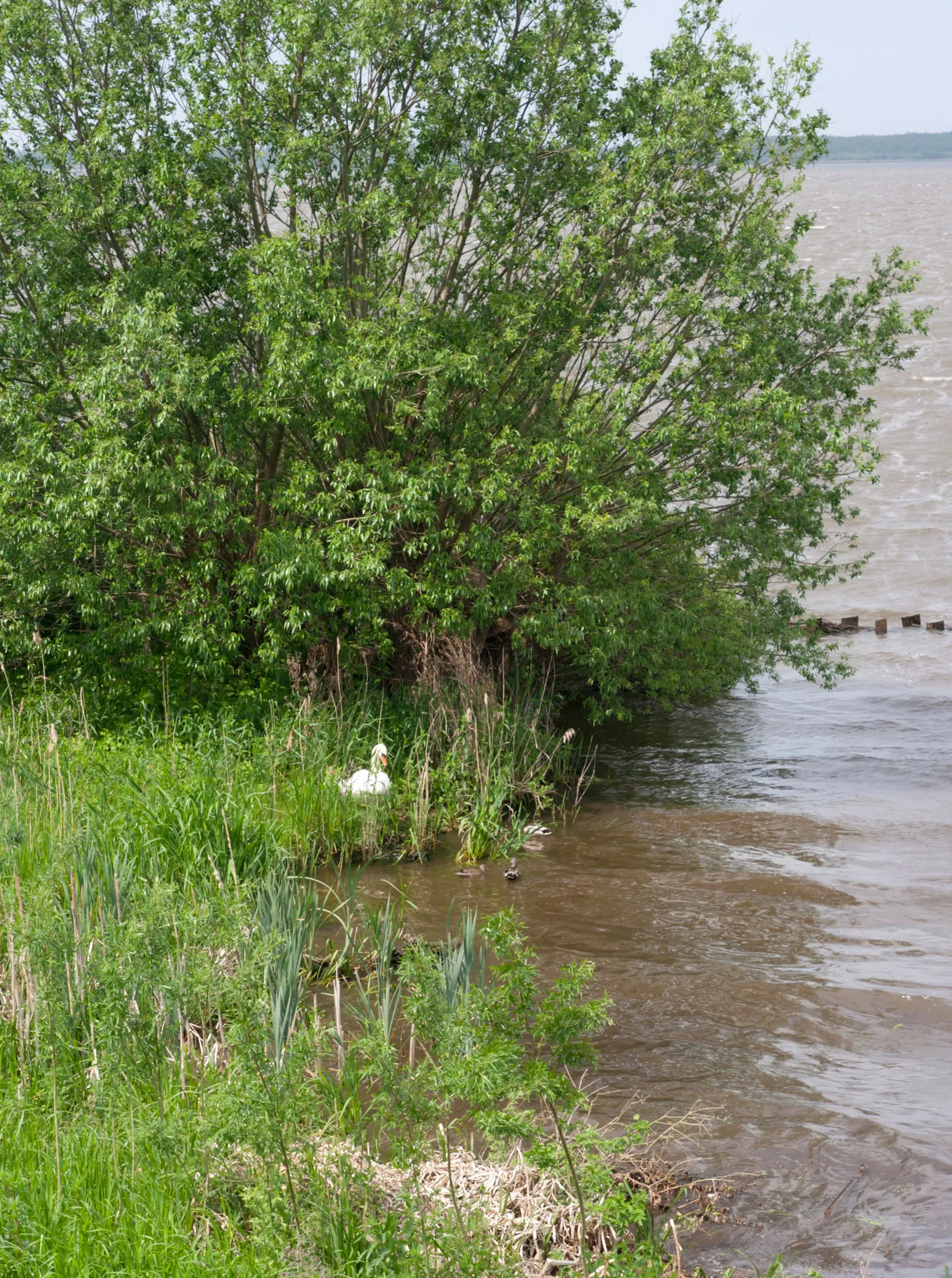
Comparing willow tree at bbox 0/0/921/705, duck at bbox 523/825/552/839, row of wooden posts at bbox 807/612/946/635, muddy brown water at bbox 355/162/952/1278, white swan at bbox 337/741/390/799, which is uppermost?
willow tree at bbox 0/0/921/705

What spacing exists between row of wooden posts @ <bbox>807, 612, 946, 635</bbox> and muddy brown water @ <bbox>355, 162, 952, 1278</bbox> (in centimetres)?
324

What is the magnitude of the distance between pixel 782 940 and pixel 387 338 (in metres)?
5.53

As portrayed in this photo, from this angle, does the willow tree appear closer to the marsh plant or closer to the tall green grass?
the tall green grass

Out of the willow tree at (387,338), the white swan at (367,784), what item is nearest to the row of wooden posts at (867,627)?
the willow tree at (387,338)

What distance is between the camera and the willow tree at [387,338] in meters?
10.5

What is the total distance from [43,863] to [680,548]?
743 centimetres

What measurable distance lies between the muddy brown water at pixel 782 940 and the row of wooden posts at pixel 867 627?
3.24 m

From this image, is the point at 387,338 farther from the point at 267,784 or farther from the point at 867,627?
the point at 867,627

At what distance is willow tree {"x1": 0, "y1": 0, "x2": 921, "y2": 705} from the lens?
34.6 ft

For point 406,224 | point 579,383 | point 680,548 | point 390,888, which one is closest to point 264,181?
point 406,224

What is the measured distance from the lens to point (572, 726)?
15102 millimetres

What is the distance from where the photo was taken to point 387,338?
34.4 ft

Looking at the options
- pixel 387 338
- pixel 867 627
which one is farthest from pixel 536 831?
pixel 867 627

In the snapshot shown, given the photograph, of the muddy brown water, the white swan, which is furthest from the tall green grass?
the muddy brown water
